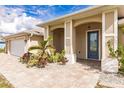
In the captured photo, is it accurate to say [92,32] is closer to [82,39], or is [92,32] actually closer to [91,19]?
[82,39]

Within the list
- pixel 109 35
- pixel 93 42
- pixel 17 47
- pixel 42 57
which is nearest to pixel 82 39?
pixel 93 42

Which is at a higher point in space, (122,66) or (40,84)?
(122,66)

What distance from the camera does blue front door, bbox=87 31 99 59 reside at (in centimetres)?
1288

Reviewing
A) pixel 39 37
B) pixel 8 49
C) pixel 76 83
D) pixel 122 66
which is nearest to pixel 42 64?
pixel 76 83

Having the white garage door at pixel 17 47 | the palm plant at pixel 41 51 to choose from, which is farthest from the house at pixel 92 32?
the white garage door at pixel 17 47

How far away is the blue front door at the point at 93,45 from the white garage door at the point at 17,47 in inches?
322

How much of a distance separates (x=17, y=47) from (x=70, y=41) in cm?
1020

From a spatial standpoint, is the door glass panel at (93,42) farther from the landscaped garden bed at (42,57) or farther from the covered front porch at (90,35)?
the landscaped garden bed at (42,57)

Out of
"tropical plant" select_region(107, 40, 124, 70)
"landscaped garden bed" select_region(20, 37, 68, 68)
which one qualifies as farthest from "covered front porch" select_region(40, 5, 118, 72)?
"landscaped garden bed" select_region(20, 37, 68, 68)

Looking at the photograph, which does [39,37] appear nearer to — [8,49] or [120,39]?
[8,49]

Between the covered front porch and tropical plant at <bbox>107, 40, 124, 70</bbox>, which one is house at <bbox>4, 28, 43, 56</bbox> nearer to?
the covered front porch

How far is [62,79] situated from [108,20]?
4.61 m
